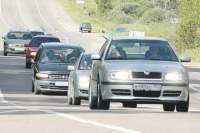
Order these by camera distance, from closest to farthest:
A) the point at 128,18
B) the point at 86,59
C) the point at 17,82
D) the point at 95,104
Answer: the point at 95,104 → the point at 86,59 → the point at 17,82 → the point at 128,18

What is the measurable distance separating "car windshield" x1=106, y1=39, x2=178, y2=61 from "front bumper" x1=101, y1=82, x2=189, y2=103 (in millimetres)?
907

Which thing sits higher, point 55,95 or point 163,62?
point 163,62

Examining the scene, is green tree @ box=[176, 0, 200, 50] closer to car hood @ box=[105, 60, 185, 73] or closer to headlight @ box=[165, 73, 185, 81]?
car hood @ box=[105, 60, 185, 73]

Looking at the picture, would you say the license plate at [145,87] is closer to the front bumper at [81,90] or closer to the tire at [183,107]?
the tire at [183,107]

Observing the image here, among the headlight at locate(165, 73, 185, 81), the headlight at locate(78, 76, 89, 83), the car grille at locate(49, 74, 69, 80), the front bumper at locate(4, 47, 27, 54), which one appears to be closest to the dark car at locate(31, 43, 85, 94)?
the car grille at locate(49, 74, 69, 80)

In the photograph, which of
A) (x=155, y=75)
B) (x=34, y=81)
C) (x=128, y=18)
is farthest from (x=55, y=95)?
(x=128, y=18)

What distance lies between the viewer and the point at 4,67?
30.1m

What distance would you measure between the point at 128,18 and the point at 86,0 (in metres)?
46.4

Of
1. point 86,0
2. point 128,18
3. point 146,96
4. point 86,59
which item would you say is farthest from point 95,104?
point 86,0

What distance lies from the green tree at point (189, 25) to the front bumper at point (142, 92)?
41444mm

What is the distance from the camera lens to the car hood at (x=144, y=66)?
1088 centimetres

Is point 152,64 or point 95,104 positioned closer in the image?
point 152,64
